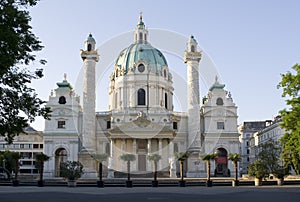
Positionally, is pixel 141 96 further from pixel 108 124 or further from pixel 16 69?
pixel 16 69

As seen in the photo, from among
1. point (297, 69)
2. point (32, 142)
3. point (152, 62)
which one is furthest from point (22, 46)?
point (32, 142)

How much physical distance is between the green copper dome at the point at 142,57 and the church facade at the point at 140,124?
34cm

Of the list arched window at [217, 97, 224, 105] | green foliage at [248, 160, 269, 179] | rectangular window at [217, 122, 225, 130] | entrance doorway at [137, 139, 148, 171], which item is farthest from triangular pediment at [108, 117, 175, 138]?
green foliage at [248, 160, 269, 179]

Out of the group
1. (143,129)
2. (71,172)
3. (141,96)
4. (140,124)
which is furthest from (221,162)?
(71,172)

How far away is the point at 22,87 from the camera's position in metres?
22.4

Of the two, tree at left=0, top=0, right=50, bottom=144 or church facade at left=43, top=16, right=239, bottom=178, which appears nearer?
tree at left=0, top=0, right=50, bottom=144

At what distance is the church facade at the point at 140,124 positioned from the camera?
261 ft

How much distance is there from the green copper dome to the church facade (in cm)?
34

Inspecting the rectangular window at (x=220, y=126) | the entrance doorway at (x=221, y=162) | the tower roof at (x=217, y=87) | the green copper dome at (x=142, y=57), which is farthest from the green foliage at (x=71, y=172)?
the tower roof at (x=217, y=87)

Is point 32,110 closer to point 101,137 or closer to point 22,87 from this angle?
point 22,87

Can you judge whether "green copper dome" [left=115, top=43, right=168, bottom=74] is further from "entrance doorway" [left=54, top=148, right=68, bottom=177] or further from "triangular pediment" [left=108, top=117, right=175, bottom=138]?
"entrance doorway" [left=54, top=148, right=68, bottom=177]

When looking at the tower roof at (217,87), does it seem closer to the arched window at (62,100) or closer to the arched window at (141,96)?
the arched window at (141,96)

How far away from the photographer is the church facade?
261 feet

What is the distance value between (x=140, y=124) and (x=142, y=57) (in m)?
20.5
